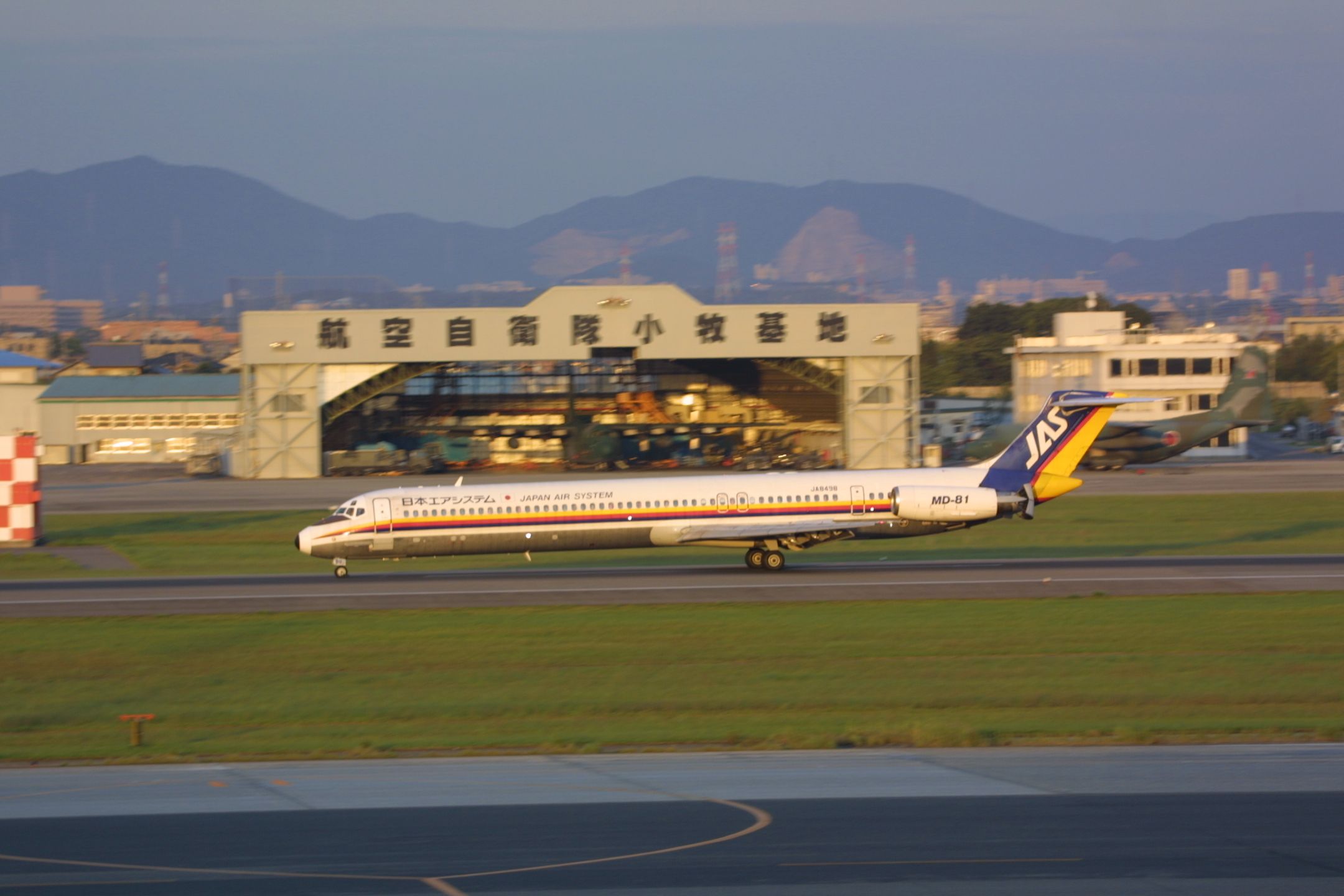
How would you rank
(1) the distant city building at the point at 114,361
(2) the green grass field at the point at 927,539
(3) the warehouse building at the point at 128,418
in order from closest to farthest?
(2) the green grass field at the point at 927,539 → (3) the warehouse building at the point at 128,418 → (1) the distant city building at the point at 114,361

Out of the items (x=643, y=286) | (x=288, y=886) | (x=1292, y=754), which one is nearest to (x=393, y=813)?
(x=288, y=886)

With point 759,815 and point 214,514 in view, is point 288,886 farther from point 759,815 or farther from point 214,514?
point 214,514

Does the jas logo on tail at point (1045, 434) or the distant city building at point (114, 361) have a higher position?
the distant city building at point (114, 361)

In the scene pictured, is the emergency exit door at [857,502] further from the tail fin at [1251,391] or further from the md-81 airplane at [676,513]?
the tail fin at [1251,391]

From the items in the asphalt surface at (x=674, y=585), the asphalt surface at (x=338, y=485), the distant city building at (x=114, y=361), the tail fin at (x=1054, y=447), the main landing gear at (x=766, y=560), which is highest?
the distant city building at (x=114, y=361)

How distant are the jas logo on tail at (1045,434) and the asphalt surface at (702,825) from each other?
18.9 m

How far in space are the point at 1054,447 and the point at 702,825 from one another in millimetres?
24751

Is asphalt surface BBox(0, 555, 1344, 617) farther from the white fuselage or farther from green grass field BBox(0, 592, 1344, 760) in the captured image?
green grass field BBox(0, 592, 1344, 760)

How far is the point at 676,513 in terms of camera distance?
33.6 m

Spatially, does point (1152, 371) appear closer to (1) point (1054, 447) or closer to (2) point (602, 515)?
(1) point (1054, 447)

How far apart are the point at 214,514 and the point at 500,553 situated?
23.6 meters

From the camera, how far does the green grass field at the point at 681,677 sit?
18000 millimetres

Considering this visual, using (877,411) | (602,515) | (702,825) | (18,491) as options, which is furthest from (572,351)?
(702,825)

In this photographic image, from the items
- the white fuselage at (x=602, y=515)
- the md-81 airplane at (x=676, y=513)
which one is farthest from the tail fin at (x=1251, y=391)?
the white fuselage at (x=602, y=515)
